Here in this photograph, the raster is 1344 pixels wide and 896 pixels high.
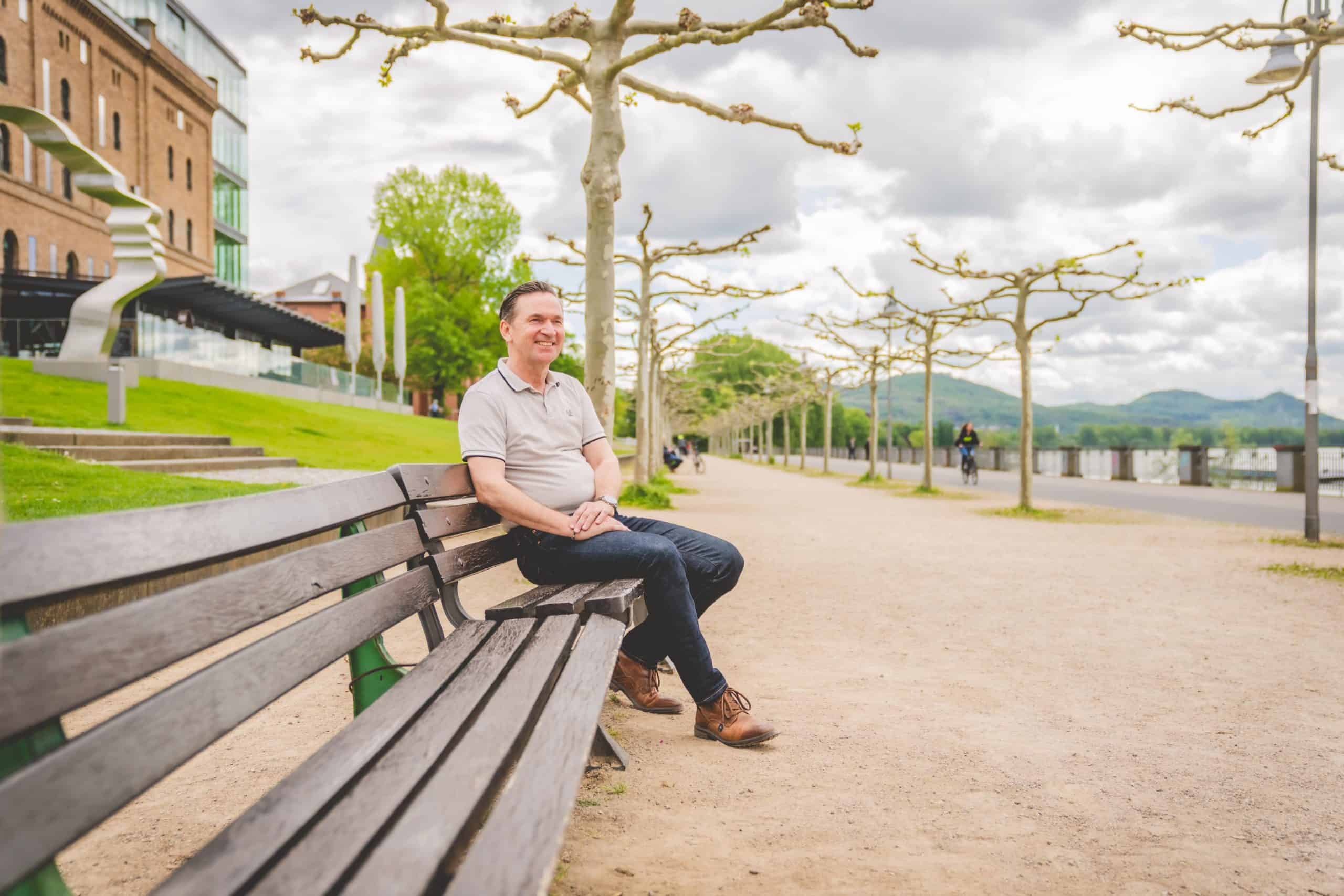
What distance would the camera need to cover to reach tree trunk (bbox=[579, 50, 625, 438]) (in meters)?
9.45

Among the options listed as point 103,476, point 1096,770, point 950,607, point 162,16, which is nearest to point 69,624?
point 1096,770

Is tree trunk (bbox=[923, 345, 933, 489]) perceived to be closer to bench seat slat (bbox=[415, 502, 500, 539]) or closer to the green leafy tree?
bench seat slat (bbox=[415, 502, 500, 539])

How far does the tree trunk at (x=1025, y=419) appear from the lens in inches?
674

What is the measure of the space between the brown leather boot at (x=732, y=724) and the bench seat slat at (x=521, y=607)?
2.38 ft

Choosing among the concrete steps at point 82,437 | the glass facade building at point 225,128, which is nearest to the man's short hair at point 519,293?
the concrete steps at point 82,437

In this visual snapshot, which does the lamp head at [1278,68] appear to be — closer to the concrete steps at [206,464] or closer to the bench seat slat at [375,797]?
the bench seat slat at [375,797]

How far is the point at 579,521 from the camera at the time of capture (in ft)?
12.6

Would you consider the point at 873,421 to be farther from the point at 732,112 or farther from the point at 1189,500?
the point at 732,112

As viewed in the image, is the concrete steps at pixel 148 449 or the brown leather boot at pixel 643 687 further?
the concrete steps at pixel 148 449

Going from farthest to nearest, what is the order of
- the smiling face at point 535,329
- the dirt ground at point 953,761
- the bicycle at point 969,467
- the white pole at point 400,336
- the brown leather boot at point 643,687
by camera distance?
the white pole at point 400,336
the bicycle at point 969,467
the brown leather boot at point 643,687
the smiling face at point 535,329
the dirt ground at point 953,761

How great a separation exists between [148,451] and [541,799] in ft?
47.5

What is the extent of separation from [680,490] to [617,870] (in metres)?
19.8

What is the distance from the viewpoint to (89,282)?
34.5 meters

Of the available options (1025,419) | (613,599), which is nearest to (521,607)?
(613,599)
